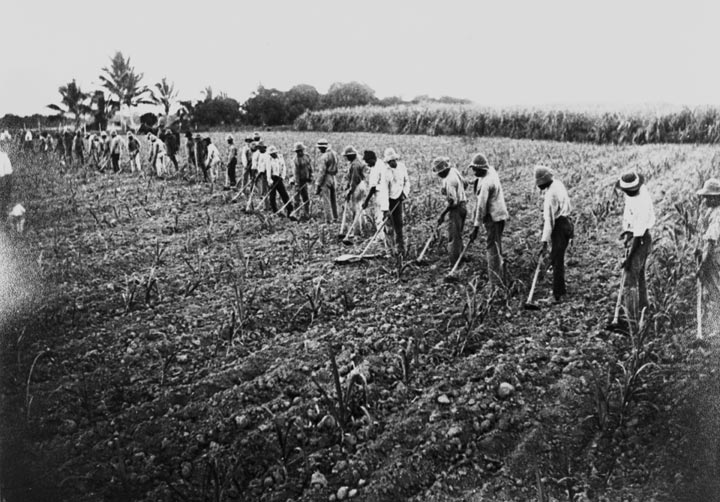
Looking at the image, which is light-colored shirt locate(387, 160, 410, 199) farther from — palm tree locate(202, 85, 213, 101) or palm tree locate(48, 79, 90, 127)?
palm tree locate(48, 79, 90, 127)

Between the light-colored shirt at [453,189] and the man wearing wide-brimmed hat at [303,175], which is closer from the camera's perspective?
the light-colored shirt at [453,189]

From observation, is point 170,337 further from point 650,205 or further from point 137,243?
point 650,205

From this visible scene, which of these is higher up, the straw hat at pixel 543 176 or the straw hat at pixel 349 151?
the straw hat at pixel 349 151

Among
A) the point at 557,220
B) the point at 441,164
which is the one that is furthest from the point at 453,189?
the point at 557,220

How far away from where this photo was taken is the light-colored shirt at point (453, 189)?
609 cm

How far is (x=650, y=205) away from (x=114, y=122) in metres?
3.77

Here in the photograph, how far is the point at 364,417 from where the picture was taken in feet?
12.4

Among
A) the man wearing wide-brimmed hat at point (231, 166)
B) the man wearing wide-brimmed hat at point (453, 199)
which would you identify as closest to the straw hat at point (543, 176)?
the man wearing wide-brimmed hat at point (453, 199)

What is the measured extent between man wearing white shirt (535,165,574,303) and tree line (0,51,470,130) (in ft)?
3.10

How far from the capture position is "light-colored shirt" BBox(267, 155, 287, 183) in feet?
30.5

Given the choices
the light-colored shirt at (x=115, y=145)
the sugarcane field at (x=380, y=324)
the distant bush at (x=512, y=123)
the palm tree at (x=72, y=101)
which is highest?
the palm tree at (x=72, y=101)

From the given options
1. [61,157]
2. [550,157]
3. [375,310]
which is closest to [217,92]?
[375,310]

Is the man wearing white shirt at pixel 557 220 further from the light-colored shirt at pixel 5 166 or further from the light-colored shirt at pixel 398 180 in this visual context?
the light-colored shirt at pixel 5 166

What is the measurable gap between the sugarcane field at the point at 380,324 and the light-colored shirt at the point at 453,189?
0.02 m
